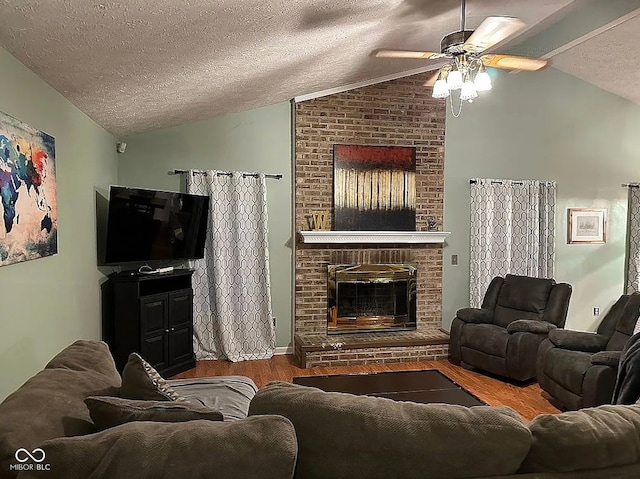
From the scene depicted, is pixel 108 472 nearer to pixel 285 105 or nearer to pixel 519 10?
pixel 519 10

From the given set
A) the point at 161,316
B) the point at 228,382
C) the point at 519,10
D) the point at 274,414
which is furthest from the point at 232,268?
the point at 274,414

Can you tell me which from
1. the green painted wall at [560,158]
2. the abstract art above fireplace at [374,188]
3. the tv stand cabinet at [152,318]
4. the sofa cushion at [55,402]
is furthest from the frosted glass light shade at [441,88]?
the tv stand cabinet at [152,318]

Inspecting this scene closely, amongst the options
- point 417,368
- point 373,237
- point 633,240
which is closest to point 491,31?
point 373,237

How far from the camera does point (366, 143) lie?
563 centimetres

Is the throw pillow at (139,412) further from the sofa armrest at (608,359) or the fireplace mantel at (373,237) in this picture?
the fireplace mantel at (373,237)

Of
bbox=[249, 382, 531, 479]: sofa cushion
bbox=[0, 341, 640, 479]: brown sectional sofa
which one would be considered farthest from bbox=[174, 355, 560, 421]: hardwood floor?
bbox=[249, 382, 531, 479]: sofa cushion

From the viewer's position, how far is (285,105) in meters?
5.44

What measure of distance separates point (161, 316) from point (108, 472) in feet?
11.4

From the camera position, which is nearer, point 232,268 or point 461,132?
point 232,268

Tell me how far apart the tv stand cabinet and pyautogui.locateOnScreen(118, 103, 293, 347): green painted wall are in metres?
1.06

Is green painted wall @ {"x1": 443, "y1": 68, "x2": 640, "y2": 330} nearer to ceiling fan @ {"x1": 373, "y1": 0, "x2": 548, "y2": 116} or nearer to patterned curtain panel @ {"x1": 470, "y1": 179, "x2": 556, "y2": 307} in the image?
patterned curtain panel @ {"x1": 470, "y1": 179, "x2": 556, "y2": 307}

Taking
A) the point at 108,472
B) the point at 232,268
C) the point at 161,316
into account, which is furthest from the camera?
the point at 232,268

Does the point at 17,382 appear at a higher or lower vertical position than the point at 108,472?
lower

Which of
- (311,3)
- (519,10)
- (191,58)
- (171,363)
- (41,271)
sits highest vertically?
(519,10)
